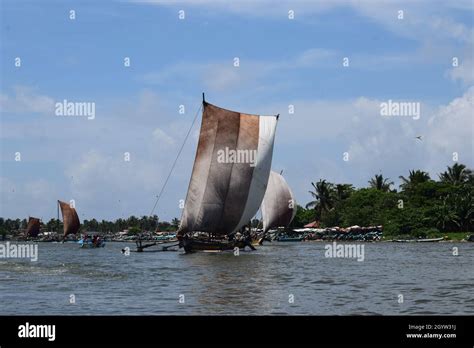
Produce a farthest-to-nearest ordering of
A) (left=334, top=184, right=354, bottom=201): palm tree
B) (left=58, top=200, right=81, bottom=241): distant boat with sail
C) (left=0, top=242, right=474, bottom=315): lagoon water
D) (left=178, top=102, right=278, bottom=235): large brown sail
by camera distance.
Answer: (left=334, top=184, right=354, bottom=201): palm tree
(left=58, top=200, right=81, bottom=241): distant boat with sail
(left=178, top=102, right=278, bottom=235): large brown sail
(left=0, top=242, right=474, bottom=315): lagoon water

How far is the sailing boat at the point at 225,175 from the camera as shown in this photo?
77.1 meters

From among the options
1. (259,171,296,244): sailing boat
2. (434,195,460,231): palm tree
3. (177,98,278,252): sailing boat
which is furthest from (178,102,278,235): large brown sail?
(434,195,460,231): palm tree

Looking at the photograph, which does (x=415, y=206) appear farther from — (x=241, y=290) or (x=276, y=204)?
(x=241, y=290)

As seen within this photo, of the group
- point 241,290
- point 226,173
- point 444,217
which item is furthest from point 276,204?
point 241,290

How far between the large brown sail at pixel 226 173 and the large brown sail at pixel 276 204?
1678 inches

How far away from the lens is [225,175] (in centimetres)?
7788

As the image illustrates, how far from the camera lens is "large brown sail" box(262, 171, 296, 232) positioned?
4906 inches

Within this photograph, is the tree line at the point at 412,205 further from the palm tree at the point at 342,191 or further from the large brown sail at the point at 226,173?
the large brown sail at the point at 226,173

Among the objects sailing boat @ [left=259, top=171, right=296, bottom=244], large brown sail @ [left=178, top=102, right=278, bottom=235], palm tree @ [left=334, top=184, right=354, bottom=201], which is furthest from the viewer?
palm tree @ [left=334, top=184, right=354, bottom=201]

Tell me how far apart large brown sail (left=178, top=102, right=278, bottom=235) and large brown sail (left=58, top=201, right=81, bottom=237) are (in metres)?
88.1

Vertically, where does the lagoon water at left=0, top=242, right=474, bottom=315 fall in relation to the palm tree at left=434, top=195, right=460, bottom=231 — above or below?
below

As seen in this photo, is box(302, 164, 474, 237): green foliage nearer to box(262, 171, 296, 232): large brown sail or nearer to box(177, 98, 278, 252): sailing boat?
box(262, 171, 296, 232): large brown sail
